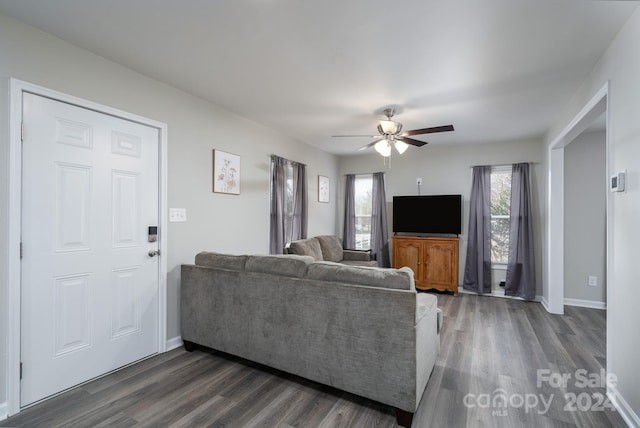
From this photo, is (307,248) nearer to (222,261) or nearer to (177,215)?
(222,261)

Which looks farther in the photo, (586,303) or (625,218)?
(586,303)

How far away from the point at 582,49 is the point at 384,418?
3020 millimetres

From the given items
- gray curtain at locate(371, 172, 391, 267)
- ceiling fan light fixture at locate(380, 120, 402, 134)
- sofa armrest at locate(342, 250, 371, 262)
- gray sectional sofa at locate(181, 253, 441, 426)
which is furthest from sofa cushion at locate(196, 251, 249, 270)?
gray curtain at locate(371, 172, 391, 267)

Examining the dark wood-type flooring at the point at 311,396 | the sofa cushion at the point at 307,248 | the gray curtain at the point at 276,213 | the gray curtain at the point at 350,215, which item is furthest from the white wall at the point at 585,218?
the gray curtain at the point at 276,213

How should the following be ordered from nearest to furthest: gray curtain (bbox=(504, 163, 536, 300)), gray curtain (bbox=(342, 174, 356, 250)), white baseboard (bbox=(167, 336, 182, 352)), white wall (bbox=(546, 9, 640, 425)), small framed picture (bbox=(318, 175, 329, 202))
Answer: white wall (bbox=(546, 9, 640, 425)) < white baseboard (bbox=(167, 336, 182, 352)) < gray curtain (bbox=(504, 163, 536, 300)) < small framed picture (bbox=(318, 175, 329, 202)) < gray curtain (bbox=(342, 174, 356, 250))

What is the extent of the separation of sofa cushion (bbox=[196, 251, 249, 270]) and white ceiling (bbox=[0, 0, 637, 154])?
1668 mm

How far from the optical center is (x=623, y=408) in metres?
1.97

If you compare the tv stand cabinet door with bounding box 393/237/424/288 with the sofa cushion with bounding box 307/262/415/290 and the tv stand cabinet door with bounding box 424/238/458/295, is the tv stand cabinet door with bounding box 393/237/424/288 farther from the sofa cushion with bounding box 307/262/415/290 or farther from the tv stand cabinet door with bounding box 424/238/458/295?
the sofa cushion with bounding box 307/262/415/290

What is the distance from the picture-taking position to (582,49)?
225cm

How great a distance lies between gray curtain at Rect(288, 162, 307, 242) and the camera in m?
4.84

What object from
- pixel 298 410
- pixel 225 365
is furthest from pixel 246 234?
pixel 298 410

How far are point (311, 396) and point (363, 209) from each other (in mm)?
4391

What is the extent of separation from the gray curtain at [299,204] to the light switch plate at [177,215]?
6.39ft

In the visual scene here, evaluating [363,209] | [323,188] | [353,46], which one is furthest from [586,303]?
[353,46]
